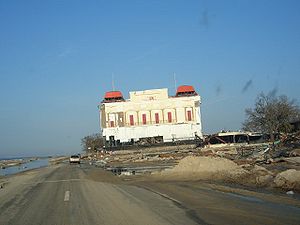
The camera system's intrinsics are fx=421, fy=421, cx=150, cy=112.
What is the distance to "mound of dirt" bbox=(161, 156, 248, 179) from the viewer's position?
24.2m

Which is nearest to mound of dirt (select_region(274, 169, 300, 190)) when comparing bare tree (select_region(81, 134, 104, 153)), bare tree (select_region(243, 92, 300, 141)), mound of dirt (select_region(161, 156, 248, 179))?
mound of dirt (select_region(161, 156, 248, 179))

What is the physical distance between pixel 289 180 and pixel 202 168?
11.0 metres

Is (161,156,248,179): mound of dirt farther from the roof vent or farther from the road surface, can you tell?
the roof vent

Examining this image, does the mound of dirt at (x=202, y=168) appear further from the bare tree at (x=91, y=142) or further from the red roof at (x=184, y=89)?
the bare tree at (x=91, y=142)

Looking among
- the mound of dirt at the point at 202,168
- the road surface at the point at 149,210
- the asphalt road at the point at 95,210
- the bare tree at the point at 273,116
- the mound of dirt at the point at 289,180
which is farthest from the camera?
the bare tree at the point at 273,116

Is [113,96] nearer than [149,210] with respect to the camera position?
No

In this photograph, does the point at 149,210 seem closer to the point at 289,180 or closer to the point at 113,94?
the point at 289,180

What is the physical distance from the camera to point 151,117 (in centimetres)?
10675

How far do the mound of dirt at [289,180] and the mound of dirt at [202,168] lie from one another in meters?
6.22

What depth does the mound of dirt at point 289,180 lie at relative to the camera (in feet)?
51.1

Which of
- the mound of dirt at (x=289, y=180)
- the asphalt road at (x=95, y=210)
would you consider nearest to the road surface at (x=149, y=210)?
the asphalt road at (x=95, y=210)

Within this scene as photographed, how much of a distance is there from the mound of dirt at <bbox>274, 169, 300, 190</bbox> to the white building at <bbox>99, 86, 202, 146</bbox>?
84845 millimetres

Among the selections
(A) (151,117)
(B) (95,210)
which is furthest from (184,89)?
(B) (95,210)

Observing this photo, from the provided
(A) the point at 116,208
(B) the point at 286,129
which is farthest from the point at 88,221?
(B) the point at 286,129
